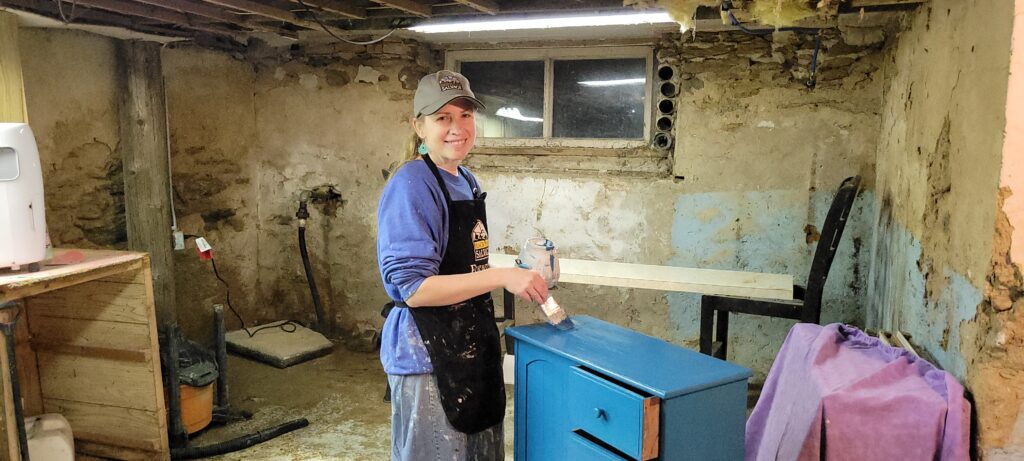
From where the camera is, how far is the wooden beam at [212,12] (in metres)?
3.01

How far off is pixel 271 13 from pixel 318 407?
211 centimetres

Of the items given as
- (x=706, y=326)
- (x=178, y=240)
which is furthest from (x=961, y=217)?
(x=178, y=240)

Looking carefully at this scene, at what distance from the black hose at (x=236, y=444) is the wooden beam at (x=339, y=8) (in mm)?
2089

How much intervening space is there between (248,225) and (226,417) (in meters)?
1.68

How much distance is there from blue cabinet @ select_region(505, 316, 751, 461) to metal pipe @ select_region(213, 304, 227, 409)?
2044mm

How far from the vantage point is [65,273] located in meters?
2.46

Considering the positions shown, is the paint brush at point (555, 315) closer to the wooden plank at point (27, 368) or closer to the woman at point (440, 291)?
the woman at point (440, 291)

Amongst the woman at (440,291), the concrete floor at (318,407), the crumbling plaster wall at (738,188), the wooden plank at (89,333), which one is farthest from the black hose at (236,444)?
the crumbling plaster wall at (738,188)

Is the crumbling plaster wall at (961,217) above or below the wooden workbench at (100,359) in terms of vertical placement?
above

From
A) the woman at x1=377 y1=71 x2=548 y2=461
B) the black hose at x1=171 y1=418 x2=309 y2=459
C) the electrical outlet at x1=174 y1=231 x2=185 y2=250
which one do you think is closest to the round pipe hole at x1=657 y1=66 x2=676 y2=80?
the woman at x1=377 y1=71 x2=548 y2=461

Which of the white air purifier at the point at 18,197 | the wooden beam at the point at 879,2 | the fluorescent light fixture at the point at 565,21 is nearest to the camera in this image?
the white air purifier at the point at 18,197

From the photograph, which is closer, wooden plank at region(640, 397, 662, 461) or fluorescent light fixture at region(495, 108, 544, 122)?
wooden plank at region(640, 397, 662, 461)

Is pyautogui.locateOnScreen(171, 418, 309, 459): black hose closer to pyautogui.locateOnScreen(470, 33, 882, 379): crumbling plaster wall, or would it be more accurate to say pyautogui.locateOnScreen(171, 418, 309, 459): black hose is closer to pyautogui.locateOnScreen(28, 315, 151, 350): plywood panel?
pyautogui.locateOnScreen(28, 315, 151, 350): plywood panel

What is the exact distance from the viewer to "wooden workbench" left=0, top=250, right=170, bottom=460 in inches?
110
